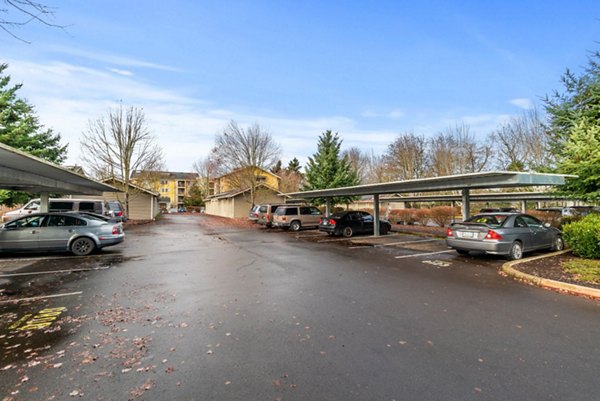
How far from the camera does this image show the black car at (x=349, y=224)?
17.9 meters

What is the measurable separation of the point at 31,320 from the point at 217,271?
3.95m

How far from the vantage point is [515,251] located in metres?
9.59

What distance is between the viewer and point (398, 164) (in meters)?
42.8

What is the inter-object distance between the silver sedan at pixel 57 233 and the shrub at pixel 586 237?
14812mm

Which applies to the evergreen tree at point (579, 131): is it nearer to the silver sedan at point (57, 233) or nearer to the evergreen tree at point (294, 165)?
the silver sedan at point (57, 233)

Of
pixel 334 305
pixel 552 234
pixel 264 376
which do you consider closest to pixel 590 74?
pixel 552 234

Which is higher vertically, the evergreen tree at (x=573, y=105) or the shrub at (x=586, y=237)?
the evergreen tree at (x=573, y=105)

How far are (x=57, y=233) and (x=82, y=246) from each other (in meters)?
0.84

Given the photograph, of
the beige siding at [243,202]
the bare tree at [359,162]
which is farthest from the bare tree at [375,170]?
the beige siding at [243,202]

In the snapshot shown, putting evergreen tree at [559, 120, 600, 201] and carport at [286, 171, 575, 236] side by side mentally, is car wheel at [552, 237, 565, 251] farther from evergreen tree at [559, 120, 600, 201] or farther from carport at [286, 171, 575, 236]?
carport at [286, 171, 575, 236]

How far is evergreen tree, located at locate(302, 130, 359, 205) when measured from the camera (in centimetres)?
2928

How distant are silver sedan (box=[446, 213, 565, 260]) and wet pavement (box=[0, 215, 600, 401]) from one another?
188 centimetres

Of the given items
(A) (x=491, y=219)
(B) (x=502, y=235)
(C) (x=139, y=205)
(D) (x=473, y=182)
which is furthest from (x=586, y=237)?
(C) (x=139, y=205)

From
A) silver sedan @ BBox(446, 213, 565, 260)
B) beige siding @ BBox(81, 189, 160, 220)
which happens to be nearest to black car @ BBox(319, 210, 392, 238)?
silver sedan @ BBox(446, 213, 565, 260)
